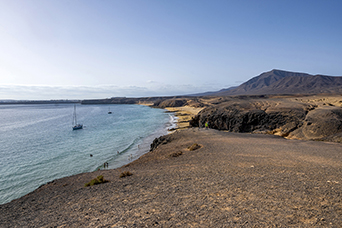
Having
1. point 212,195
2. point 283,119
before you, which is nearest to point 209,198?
point 212,195

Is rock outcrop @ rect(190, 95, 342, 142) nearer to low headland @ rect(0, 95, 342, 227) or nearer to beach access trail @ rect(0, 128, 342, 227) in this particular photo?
low headland @ rect(0, 95, 342, 227)

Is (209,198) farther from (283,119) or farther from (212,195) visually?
(283,119)

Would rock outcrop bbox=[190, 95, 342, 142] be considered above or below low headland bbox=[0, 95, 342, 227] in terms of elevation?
above

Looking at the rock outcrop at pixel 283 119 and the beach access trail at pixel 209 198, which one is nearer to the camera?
the beach access trail at pixel 209 198

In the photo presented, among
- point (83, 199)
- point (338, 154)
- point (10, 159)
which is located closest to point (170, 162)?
point (83, 199)

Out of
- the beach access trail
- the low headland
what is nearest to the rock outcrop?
the low headland

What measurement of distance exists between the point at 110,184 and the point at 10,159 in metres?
24.2

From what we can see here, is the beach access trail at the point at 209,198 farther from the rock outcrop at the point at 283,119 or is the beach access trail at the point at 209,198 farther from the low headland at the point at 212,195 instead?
the rock outcrop at the point at 283,119

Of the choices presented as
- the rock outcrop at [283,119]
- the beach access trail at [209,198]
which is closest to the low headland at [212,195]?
the beach access trail at [209,198]

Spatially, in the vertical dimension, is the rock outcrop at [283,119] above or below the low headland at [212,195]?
above

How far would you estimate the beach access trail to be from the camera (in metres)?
6.71

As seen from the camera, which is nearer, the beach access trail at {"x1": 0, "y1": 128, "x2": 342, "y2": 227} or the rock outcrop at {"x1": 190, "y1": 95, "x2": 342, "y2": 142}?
the beach access trail at {"x1": 0, "y1": 128, "x2": 342, "y2": 227}

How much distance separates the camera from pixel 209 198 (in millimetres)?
8352

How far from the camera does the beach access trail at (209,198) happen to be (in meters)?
6.71
